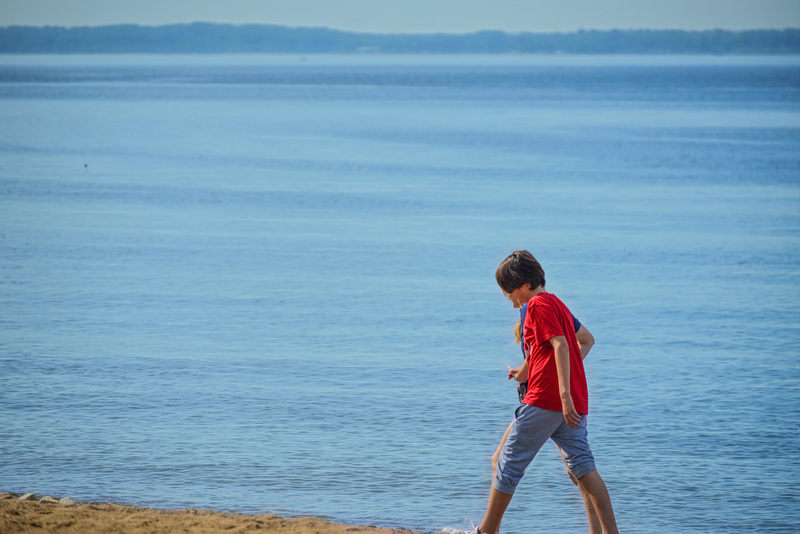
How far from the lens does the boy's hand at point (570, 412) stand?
4.28 meters

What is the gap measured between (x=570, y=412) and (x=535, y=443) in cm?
26

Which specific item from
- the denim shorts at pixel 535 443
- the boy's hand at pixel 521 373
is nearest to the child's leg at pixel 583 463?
the denim shorts at pixel 535 443

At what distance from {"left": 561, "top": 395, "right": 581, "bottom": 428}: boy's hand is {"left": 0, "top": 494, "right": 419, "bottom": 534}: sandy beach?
1394 millimetres

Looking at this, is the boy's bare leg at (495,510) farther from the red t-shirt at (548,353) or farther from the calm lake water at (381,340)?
the calm lake water at (381,340)

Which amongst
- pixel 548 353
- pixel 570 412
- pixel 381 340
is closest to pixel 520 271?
pixel 548 353

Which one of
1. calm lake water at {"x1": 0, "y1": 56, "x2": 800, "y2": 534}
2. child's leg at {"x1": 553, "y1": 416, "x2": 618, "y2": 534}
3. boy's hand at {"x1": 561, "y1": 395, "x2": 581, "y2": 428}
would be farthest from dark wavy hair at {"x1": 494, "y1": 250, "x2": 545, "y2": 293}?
calm lake water at {"x1": 0, "y1": 56, "x2": 800, "y2": 534}

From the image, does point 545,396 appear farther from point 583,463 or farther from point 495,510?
point 495,510

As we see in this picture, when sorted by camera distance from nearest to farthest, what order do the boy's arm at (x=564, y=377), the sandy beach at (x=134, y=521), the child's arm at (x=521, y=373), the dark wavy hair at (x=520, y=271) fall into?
the boy's arm at (x=564, y=377), the dark wavy hair at (x=520, y=271), the child's arm at (x=521, y=373), the sandy beach at (x=134, y=521)

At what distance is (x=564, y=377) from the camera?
425 cm

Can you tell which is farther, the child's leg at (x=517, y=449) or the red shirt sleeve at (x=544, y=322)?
the child's leg at (x=517, y=449)

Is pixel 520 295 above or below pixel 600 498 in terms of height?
above

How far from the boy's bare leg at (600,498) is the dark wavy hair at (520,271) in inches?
36.9

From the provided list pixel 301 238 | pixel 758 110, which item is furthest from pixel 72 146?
pixel 758 110

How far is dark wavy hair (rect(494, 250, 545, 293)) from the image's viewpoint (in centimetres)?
439
